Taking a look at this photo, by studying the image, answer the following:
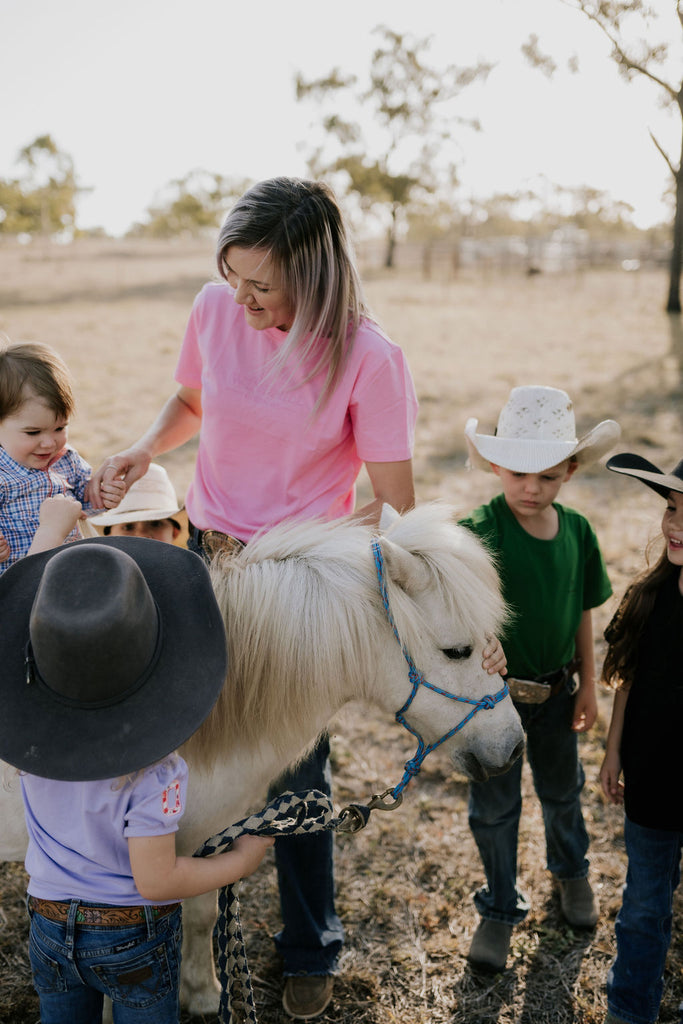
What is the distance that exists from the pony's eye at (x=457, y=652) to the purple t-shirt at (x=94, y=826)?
67cm

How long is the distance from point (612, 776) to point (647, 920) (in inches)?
15.2

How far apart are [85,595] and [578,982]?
2.19 m

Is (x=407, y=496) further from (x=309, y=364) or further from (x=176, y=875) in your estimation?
(x=176, y=875)

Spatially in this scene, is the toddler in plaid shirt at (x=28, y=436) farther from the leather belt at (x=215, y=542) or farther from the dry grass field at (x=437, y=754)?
the dry grass field at (x=437, y=754)

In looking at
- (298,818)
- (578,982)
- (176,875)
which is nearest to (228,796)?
(298,818)

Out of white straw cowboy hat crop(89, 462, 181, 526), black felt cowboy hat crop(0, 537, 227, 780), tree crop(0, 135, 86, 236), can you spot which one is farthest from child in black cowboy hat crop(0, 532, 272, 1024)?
tree crop(0, 135, 86, 236)

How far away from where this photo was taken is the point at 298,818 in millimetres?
1641

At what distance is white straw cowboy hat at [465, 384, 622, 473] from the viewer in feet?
7.48

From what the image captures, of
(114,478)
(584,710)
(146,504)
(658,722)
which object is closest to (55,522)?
(114,478)

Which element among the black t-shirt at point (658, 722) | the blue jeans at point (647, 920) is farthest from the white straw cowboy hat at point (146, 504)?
the blue jeans at point (647, 920)

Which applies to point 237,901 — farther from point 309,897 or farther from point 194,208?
point 194,208

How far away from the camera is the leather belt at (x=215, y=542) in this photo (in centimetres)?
196

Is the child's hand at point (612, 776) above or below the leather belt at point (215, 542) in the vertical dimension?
below

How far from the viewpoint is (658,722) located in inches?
80.9
